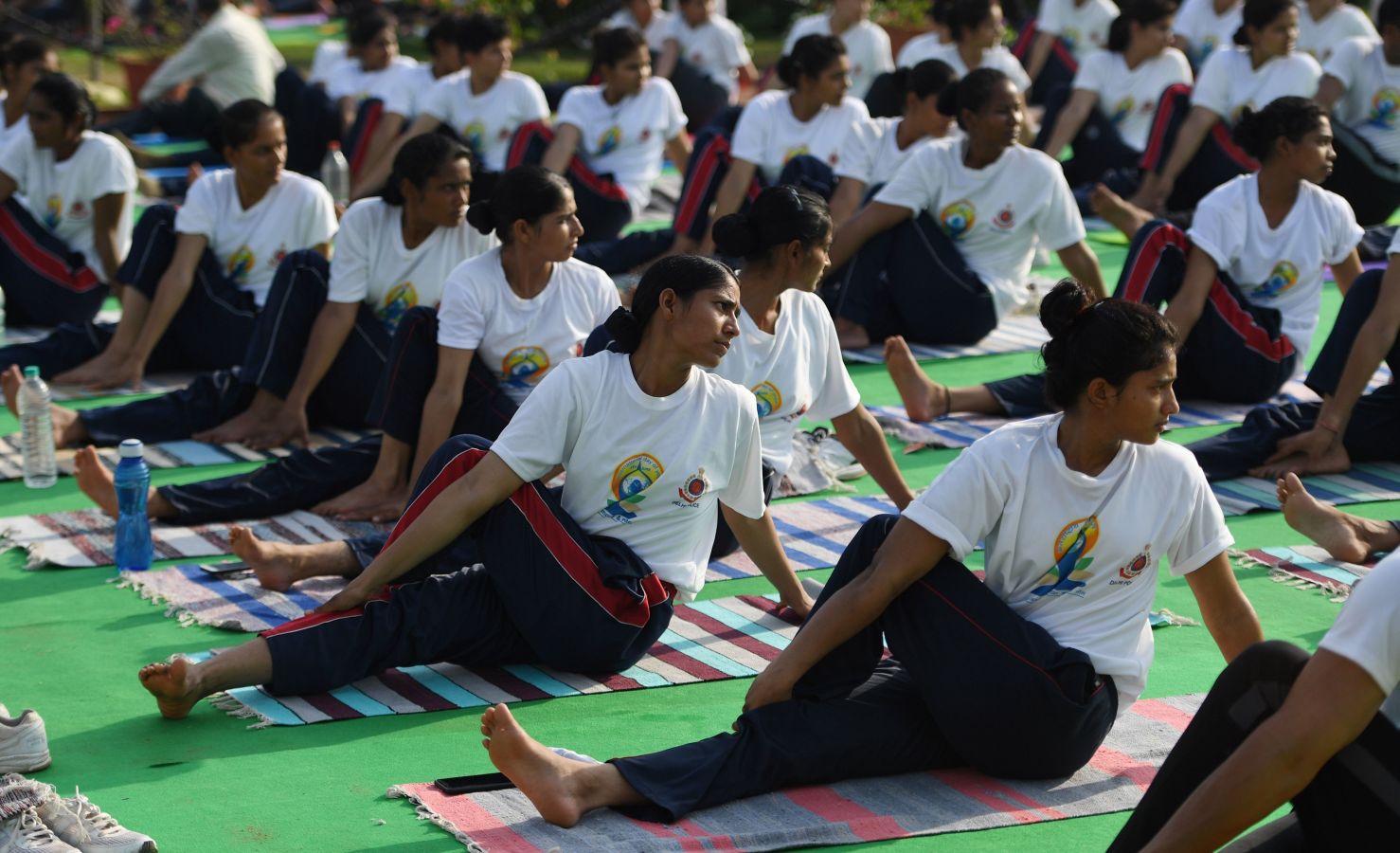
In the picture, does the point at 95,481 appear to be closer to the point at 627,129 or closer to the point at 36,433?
the point at 36,433

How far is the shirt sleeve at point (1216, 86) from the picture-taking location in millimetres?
9016

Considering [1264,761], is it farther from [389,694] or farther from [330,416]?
[330,416]

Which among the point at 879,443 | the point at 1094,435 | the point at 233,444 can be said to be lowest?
the point at 233,444

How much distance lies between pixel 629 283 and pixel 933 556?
515 centimetres

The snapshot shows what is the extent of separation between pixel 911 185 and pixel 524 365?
7.52ft

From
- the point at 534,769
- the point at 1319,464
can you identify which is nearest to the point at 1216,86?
the point at 1319,464

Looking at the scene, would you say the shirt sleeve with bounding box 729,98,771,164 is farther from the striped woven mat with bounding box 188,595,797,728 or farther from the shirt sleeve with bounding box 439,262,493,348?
the striped woven mat with bounding box 188,595,797,728

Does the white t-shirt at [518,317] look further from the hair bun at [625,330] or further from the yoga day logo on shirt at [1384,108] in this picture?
the yoga day logo on shirt at [1384,108]

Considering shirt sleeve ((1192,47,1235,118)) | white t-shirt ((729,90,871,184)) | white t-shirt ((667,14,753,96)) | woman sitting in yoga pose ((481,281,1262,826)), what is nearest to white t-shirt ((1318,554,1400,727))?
woman sitting in yoga pose ((481,281,1262,826))

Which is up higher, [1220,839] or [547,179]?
[547,179]

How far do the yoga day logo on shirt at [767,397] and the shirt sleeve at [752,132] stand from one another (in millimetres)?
3679

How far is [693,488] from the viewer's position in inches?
153

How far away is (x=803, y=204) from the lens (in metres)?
4.63

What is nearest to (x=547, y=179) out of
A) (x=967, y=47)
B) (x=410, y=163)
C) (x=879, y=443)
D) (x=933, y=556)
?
(x=410, y=163)
